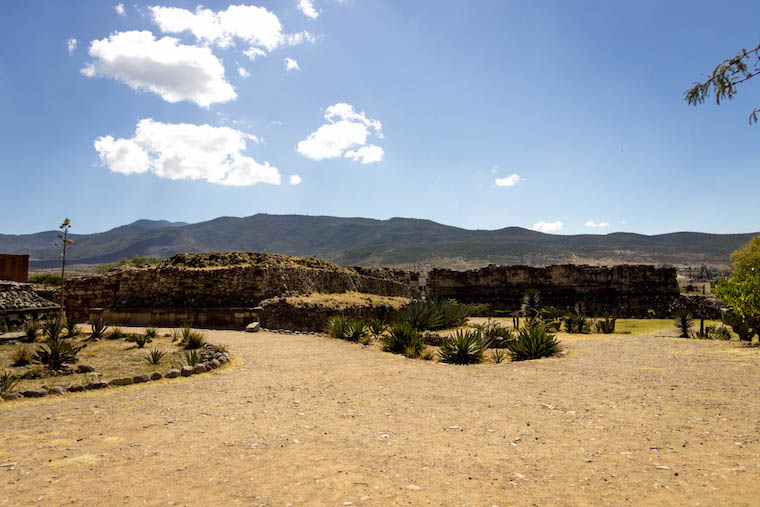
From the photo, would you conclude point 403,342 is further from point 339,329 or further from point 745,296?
point 745,296

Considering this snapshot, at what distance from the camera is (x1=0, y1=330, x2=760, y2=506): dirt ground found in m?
3.59

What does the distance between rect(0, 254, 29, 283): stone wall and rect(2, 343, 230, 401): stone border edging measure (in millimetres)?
9895

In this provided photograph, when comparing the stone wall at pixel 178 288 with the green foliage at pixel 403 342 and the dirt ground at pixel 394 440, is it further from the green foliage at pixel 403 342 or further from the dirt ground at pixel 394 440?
the dirt ground at pixel 394 440

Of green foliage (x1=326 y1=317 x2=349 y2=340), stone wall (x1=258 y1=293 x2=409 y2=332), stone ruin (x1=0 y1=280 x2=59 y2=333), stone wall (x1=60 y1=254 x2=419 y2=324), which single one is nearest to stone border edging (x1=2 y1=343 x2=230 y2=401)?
green foliage (x1=326 y1=317 x2=349 y2=340)

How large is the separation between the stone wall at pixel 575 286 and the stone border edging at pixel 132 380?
21.8m

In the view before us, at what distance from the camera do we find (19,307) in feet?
41.0

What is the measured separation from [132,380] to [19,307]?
7922 millimetres

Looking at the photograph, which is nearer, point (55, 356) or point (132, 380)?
point (132, 380)

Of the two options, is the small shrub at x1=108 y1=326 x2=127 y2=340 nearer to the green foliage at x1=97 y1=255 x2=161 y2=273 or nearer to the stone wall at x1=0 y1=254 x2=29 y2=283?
the stone wall at x1=0 y1=254 x2=29 y2=283

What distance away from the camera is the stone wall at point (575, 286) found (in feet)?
87.1

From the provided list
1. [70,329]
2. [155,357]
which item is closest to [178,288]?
[70,329]

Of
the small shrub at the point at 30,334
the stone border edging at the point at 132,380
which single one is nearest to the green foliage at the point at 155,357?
the stone border edging at the point at 132,380

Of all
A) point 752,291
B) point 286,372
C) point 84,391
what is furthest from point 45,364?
point 752,291

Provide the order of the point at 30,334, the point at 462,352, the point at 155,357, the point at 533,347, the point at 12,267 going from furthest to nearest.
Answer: the point at 12,267, the point at 30,334, the point at 533,347, the point at 462,352, the point at 155,357
